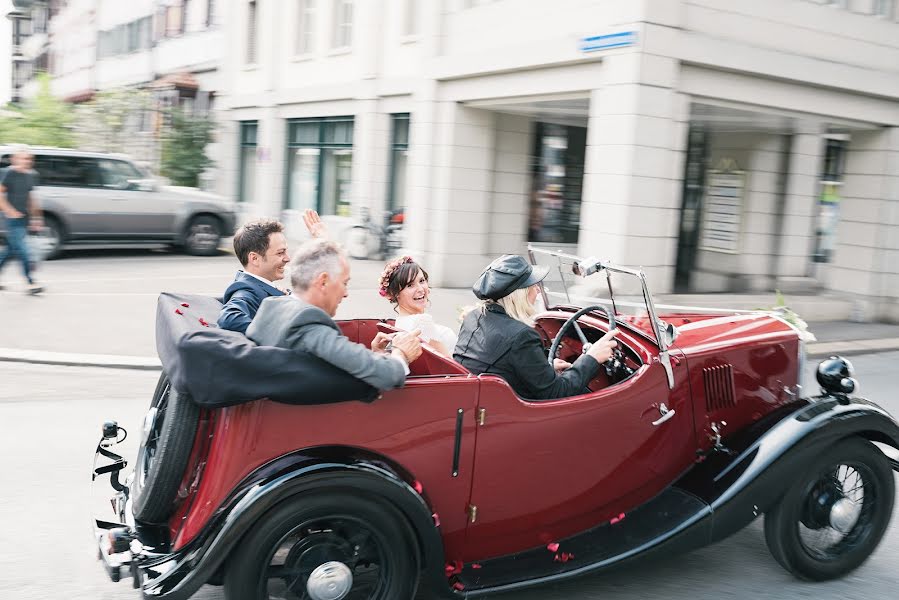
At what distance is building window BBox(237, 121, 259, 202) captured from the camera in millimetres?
22891

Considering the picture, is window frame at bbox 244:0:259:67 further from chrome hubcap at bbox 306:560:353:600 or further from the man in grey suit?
chrome hubcap at bbox 306:560:353:600

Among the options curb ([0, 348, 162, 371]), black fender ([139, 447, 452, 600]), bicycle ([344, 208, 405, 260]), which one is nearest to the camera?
black fender ([139, 447, 452, 600])

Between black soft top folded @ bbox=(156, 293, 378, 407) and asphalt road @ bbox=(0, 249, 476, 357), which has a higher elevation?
black soft top folded @ bbox=(156, 293, 378, 407)

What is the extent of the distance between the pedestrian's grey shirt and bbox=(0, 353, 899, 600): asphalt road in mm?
5748

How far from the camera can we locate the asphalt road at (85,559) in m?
3.75

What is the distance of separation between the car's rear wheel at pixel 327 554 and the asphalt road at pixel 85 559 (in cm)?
70

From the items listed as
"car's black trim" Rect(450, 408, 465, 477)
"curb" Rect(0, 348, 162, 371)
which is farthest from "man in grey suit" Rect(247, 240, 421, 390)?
"curb" Rect(0, 348, 162, 371)

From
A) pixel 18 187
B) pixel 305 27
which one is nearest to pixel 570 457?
pixel 18 187

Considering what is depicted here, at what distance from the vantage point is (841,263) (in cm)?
1367

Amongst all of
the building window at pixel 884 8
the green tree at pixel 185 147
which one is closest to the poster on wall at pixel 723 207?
the building window at pixel 884 8

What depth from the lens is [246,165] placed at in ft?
76.2

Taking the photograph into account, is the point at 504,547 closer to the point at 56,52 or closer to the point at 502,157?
the point at 502,157

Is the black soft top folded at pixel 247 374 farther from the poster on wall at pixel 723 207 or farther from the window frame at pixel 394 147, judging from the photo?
the window frame at pixel 394 147

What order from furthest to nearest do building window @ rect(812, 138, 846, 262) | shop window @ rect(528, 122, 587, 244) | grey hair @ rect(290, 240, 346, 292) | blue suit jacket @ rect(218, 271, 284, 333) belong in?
1. building window @ rect(812, 138, 846, 262)
2. shop window @ rect(528, 122, 587, 244)
3. blue suit jacket @ rect(218, 271, 284, 333)
4. grey hair @ rect(290, 240, 346, 292)
